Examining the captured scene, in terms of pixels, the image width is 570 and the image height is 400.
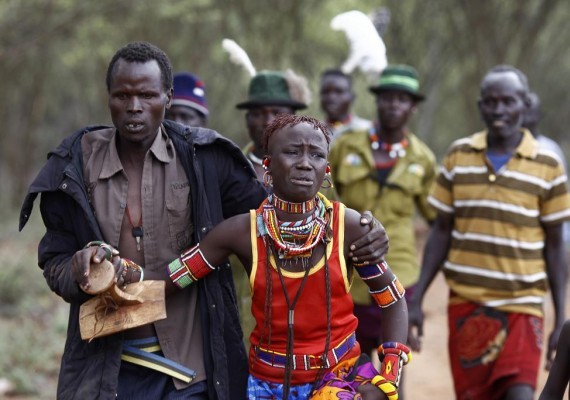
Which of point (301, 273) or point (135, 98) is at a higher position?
point (135, 98)

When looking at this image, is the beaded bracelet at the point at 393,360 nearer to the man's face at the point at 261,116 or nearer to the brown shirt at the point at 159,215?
the brown shirt at the point at 159,215

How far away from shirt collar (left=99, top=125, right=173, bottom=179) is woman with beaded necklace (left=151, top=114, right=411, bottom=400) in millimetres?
401

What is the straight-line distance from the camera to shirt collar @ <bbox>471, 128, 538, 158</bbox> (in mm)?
5266

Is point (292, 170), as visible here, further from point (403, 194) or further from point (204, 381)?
point (403, 194)

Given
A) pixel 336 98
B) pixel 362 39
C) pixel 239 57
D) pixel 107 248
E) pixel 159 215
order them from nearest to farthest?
pixel 107 248 → pixel 159 215 → pixel 239 57 → pixel 362 39 → pixel 336 98

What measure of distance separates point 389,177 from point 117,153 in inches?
119

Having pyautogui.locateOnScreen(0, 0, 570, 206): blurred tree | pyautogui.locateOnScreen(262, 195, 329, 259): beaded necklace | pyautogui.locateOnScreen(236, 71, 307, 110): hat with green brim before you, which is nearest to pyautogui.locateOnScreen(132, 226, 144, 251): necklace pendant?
pyautogui.locateOnScreen(262, 195, 329, 259): beaded necklace

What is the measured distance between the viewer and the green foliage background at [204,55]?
10906 mm

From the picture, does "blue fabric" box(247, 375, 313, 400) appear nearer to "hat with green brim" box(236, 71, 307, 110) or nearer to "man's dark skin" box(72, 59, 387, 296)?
"man's dark skin" box(72, 59, 387, 296)

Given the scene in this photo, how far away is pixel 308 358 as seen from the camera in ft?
11.0

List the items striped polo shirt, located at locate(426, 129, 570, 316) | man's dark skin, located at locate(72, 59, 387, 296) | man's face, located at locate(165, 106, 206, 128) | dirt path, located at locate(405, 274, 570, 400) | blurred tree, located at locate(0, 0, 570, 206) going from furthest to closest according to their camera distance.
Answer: blurred tree, located at locate(0, 0, 570, 206)
dirt path, located at locate(405, 274, 570, 400)
man's face, located at locate(165, 106, 206, 128)
striped polo shirt, located at locate(426, 129, 570, 316)
man's dark skin, located at locate(72, 59, 387, 296)

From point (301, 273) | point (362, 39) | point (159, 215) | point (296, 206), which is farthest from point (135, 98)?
point (362, 39)

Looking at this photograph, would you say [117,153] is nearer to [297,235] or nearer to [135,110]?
[135,110]

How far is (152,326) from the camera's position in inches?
137
